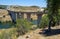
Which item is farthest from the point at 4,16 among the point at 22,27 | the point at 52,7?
the point at 52,7

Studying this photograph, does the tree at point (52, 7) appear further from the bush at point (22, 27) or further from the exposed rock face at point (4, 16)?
the exposed rock face at point (4, 16)

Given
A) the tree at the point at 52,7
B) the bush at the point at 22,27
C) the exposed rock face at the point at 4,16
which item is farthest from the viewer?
the exposed rock face at the point at 4,16

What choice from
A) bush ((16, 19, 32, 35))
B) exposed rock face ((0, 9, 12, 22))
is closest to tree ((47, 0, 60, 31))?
bush ((16, 19, 32, 35))

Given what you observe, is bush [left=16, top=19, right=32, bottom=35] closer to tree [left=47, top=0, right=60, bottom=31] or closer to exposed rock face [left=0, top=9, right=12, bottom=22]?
tree [left=47, top=0, right=60, bottom=31]

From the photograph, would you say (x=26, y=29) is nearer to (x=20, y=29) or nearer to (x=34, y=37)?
(x=20, y=29)

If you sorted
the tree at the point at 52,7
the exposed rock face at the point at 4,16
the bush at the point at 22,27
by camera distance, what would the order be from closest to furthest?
the tree at the point at 52,7, the bush at the point at 22,27, the exposed rock face at the point at 4,16

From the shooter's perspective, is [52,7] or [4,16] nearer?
[52,7]

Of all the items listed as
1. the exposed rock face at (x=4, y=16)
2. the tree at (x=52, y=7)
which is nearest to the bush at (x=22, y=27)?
the tree at (x=52, y=7)

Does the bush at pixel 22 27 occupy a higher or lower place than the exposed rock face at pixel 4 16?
higher

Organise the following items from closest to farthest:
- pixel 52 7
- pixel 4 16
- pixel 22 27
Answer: pixel 52 7 < pixel 22 27 < pixel 4 16

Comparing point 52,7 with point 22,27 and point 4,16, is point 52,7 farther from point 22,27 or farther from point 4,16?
point 4,16

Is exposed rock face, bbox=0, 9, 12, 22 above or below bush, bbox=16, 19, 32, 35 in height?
below

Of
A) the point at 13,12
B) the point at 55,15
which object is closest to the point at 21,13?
the point at 13,12

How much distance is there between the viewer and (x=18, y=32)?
38.6m
